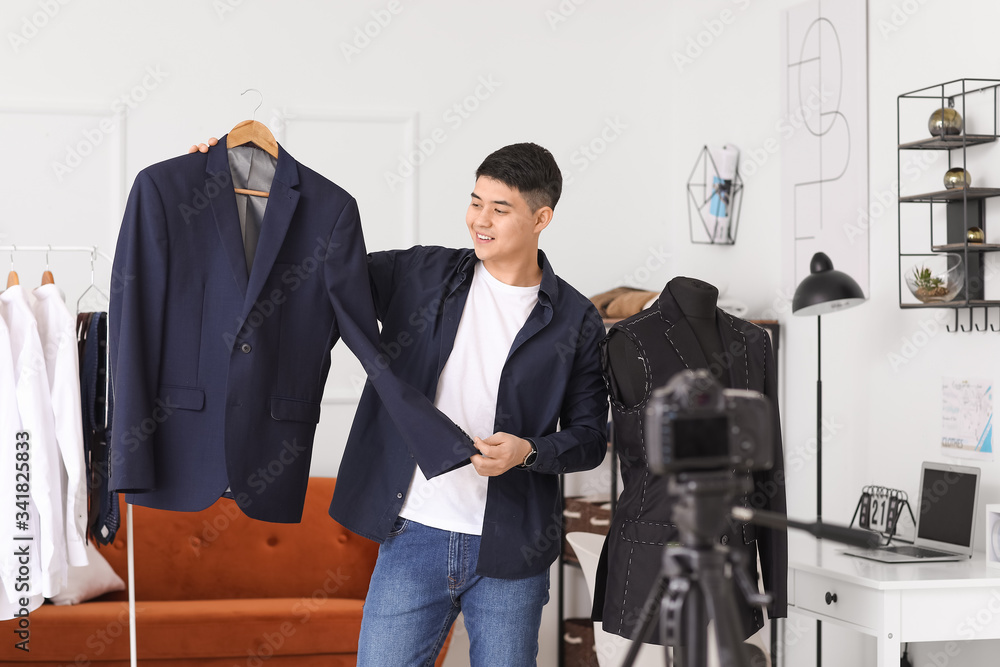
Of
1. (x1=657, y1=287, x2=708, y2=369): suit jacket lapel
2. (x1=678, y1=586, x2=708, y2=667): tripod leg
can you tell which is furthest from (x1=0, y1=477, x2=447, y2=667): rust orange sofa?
(x1=678, y1=586, x2=708, y2=667): tripod leg

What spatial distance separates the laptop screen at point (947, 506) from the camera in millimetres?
2555

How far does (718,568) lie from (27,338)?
78.7 inches

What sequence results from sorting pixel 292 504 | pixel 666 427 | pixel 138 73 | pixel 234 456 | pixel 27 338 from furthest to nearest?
1. pixel 138 73
2. pixel 27 338
3. pixel 292 504
4. pixel 234 456
5. pixel 666 427

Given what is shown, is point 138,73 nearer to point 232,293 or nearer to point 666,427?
point 232,293

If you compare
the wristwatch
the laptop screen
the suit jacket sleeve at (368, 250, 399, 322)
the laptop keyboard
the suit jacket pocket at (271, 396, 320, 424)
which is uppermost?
the suit jacket sleeve at (368, 250, 399, 322)

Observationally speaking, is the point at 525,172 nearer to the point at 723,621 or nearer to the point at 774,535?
the point at 774,535

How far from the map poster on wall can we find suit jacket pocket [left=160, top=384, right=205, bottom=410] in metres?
2.12

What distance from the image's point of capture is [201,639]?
3006mm

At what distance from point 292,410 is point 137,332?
0.34 metres

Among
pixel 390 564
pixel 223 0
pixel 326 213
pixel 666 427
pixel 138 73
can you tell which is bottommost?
pixel 390 564

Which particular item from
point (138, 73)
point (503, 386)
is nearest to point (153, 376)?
point (503, 386)

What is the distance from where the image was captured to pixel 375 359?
185cm

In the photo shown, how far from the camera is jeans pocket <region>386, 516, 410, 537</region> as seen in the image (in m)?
1.85

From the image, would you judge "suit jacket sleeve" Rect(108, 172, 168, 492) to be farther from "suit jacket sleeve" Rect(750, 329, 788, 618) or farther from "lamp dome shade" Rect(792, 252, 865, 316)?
"lamp dome shade" Rect(792, 252, 865, 316)
